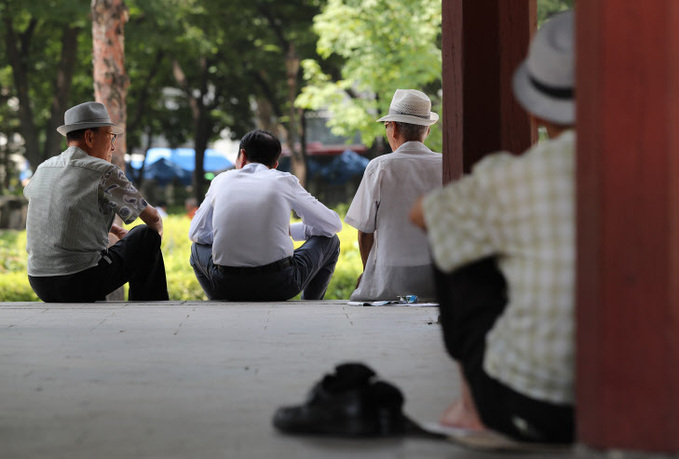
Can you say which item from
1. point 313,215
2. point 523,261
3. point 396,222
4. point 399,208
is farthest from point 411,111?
point 523,261

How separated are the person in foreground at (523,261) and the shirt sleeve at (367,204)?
4609mm

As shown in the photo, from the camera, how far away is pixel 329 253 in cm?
863

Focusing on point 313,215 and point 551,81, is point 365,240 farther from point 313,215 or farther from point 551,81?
point 551,81

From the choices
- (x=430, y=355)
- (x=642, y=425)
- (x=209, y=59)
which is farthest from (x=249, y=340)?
(x=209, y=59)

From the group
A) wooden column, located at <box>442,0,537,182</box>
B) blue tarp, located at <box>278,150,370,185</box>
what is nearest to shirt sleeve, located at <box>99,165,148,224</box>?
wooden column, located at <box>442,0,537,182</box>

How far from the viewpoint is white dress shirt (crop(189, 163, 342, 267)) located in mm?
7965

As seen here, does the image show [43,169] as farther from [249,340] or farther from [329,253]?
[249,340]

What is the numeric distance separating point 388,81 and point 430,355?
1718 centimetres

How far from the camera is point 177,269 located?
13.2 m

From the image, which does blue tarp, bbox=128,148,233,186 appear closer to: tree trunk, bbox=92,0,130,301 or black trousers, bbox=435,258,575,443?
tree trunk, bbox=92,0,130,301

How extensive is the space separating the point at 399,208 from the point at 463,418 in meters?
4.47

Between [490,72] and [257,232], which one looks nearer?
[490,72]

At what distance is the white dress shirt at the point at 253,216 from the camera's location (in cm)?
796

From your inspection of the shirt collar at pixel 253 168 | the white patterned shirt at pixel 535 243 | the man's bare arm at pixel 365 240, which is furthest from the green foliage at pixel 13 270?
the white patterned shirt at pixel 535 243
